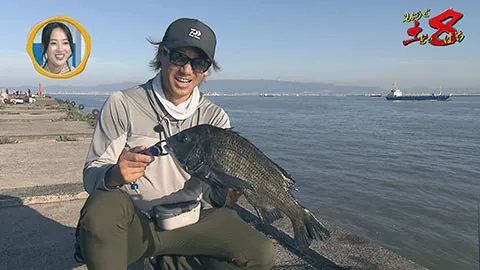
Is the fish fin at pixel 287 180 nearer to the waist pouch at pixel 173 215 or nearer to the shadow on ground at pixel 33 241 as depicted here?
the waist pouch at pixel 173 215

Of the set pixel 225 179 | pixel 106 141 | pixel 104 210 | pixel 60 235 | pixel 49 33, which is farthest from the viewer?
pixel 49 33

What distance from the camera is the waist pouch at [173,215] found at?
2.94m

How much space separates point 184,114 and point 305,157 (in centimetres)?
1321

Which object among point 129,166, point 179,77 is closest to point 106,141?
point 129,166

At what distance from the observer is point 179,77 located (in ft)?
9.81

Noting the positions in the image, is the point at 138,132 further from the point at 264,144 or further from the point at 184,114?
the point at 264,144

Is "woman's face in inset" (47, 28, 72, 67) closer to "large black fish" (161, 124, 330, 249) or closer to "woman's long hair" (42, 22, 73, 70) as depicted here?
"woman's long hair" (42, 22, 73, 70)

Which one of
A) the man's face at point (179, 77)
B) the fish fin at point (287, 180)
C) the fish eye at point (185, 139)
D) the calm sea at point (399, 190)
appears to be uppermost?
the man's face at point (179, 77)

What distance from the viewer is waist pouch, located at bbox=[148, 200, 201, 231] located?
2943 millimetres

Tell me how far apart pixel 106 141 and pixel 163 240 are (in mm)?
877

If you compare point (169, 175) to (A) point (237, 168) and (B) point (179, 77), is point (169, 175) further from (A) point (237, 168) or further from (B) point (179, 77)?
(B) point (179, 77)

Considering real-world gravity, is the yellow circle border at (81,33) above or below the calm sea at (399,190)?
above

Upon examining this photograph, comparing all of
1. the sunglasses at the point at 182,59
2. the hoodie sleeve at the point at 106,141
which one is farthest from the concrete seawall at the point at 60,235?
the sunglasses at the point at 182,59

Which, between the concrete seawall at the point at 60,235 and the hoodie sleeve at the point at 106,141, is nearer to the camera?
the hoodie sleeve at the point at 106,141
